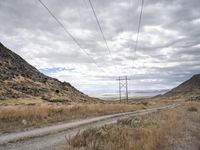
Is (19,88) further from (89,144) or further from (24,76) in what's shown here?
(89,144)

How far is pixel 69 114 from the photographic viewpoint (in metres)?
28.3

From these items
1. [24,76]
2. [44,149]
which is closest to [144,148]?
[44,149]

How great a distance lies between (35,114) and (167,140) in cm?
1324

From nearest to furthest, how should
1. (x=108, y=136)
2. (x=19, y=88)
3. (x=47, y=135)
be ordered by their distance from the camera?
(x=108, y=136) < (x=47, y=135) < (x=19, y=88)

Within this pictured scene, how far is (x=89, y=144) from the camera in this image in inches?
371

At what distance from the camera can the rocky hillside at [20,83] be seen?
7500 cm

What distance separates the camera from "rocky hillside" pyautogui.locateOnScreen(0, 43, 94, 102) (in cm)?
7500

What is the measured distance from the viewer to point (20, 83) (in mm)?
85250

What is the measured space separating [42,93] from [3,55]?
24354 millimetres

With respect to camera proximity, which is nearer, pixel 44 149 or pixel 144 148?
pixel 144 148

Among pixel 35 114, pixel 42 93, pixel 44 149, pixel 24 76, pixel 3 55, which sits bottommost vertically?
pixel 44 149

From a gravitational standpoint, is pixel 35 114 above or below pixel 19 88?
below

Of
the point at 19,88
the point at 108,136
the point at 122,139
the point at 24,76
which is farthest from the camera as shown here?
the point at 24,76

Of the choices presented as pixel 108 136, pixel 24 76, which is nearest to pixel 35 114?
pixel 108 136
